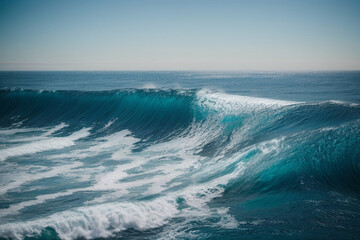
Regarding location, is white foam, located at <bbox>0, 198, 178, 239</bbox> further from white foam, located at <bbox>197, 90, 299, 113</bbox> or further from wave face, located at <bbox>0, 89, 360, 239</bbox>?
white foam, located at <bbox>197, 90, 299, 113</bbox>

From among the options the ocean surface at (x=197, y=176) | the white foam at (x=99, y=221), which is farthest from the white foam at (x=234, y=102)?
A: the white foam at (x=99, y=221)

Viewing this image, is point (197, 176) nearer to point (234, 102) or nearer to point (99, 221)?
point (99, 221)

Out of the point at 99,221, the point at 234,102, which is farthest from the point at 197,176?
the point at 234,102

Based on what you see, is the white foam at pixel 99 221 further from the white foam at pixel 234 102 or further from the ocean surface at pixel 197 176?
the white foam at pixel 234 102

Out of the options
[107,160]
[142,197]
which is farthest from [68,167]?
[142,197]

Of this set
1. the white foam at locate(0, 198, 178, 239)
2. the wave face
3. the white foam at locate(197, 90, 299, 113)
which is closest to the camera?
the white foam at locate(0, 198, 178, 239)

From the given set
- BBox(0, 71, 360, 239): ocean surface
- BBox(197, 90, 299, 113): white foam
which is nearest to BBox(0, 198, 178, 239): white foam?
BBox(0, 71, 360, 239): ocean surface

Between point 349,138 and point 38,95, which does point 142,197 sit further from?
point 38,95
